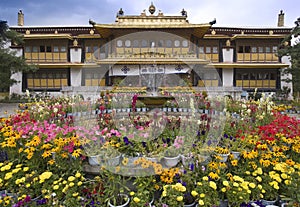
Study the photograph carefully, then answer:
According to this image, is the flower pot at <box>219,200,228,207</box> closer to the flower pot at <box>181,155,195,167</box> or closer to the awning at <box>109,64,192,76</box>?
the flower pot at <box>181,155,195,167</box>

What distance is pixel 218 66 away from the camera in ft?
75.4

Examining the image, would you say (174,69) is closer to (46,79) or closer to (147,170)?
(46,79)

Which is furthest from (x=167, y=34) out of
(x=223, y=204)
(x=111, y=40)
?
(x=223, y=204)

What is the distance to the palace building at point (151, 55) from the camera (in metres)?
21.3

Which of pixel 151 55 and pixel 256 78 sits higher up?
pixel 151 55

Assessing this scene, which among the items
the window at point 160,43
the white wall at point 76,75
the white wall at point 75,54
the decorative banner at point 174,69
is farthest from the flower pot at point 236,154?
the white wall at point 75,54

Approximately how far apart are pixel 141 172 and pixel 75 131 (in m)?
1.95

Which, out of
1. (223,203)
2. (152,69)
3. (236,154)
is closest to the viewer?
(223,203)

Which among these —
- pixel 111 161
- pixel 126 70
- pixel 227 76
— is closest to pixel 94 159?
pixel 111 161

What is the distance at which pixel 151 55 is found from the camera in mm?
21172

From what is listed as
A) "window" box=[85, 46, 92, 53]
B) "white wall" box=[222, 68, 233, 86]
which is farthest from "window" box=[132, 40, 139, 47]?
"white wall" box=[222, 68, 233, 86]

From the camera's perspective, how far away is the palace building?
21266 mm

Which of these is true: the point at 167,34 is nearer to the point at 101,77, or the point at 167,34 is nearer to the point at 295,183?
the point at 101,77

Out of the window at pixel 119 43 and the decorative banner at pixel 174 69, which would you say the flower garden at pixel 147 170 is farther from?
the window at pixel 119 43
